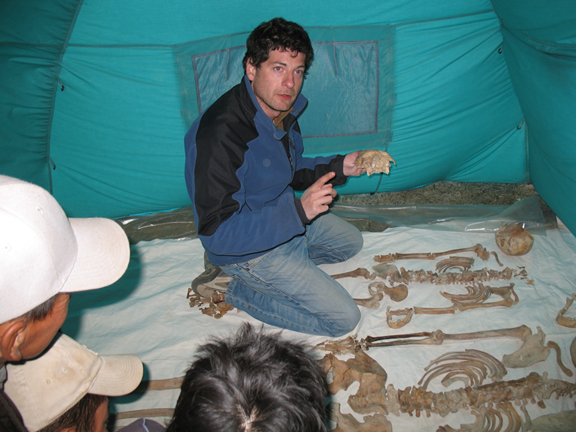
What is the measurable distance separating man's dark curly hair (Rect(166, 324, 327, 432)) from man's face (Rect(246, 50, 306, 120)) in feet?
5.51

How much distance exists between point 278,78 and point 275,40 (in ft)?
0.69

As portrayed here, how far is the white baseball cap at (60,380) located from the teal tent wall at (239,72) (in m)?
1.90

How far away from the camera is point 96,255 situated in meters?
1.31

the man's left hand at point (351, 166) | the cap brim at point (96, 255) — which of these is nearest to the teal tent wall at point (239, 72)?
the man's left hand at point (351, 166)

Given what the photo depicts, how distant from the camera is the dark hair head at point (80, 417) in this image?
4.11 feet

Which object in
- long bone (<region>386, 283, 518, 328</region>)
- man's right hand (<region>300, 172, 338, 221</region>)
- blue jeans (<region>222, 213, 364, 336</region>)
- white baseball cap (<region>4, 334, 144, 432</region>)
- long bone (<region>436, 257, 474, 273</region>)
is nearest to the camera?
white baseball cap (<region>4, 334, 144, 432</region>)

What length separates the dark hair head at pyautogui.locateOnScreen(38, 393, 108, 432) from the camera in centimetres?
125

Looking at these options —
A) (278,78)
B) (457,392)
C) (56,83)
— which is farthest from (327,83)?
(457,392)

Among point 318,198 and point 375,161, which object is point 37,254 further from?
point 375,161

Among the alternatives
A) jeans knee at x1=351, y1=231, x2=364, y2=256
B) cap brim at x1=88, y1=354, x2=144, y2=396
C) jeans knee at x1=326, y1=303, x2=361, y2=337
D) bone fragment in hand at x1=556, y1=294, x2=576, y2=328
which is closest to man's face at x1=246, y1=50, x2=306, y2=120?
jeans knee at x1=351, y1=231, x2=364, y2=256

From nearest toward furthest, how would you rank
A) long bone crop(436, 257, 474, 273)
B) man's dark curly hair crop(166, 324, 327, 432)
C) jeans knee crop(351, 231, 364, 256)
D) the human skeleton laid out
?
man's dark curly hair crop(166, 324, 327, 432)
the human skeleton laid out
long bone crop(436, 257, 474, 273)
jeans knee crop(351, 231, 364, 256)

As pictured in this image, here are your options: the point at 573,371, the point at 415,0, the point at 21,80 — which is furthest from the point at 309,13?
the point at 573,371

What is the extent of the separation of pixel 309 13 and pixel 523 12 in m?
1.38

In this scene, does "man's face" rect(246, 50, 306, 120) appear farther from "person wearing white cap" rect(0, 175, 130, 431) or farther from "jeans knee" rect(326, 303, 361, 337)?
"person wearing white cap" rect(0, 175, 130, 431)
